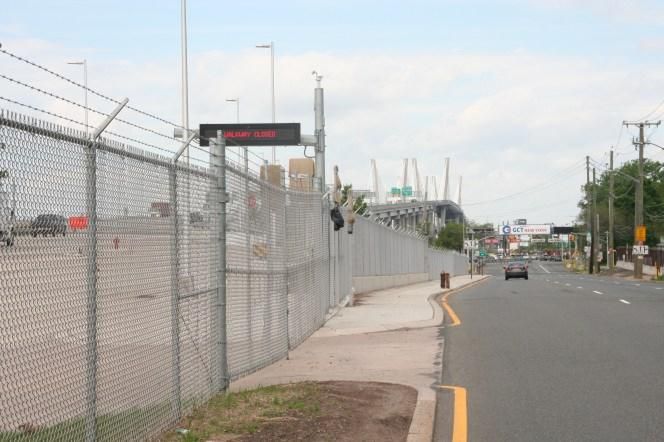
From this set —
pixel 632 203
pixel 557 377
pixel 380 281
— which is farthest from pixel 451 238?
pixel 557 377

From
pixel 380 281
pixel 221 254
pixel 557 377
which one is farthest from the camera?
pixel 380 281

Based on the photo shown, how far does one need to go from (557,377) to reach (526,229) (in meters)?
158

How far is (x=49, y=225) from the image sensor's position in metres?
4.98

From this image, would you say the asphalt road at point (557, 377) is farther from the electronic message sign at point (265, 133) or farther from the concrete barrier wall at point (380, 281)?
the concrete barrier wall at point (380, 281)

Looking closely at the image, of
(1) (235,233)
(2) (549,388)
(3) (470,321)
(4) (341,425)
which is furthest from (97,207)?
(3) (470,321)

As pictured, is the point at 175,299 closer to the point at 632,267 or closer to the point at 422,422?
the point at 422,422

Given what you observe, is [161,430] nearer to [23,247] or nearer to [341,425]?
[341,425]

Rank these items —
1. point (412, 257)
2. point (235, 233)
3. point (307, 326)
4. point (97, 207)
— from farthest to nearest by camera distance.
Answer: point (412, 257) < point (307, 326) < point (235, 233) < point (97, 207)

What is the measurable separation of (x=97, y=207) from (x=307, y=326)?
9468mm

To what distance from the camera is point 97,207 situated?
19.1 feet

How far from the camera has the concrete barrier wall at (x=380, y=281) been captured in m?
30.9

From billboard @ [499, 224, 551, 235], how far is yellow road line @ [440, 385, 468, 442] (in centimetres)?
15154

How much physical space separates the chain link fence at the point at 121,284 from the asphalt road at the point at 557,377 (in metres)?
2.33

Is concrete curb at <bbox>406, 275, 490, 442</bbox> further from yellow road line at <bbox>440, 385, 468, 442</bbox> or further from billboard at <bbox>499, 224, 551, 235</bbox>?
billboard at <bbox>499, 224, 551, 235</bbox>
